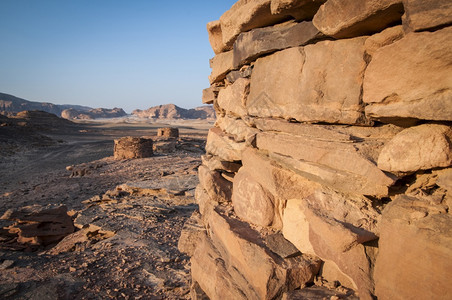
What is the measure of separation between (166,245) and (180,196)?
95.8 inches


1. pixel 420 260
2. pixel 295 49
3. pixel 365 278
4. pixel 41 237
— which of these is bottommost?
pixel 41 237

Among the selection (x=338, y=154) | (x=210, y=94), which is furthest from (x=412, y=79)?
(x=210, y=94)

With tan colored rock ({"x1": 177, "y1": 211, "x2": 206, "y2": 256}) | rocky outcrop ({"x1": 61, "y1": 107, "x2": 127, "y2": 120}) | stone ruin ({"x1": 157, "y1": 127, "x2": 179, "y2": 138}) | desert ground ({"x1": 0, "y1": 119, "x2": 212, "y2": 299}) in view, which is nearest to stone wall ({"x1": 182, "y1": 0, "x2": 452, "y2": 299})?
tan colored rock ({"x1": 177, "y1": 211, "x2": 206, "y2": 256})

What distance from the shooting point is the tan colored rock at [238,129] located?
311 cm

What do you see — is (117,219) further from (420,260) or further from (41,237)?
(420,260)

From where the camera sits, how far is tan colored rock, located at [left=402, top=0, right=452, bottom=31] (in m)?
1.46

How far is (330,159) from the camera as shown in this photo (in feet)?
7.11

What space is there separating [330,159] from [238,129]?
1461 millimetres

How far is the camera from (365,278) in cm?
189

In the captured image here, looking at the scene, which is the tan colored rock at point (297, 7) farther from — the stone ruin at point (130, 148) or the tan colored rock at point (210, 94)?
the stone ruin at point (130, 148)

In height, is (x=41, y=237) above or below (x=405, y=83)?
below

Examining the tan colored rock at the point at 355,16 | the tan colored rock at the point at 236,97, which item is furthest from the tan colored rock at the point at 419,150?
the tan colored rock at the point at 236,97

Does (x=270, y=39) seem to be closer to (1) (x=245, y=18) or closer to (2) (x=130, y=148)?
(1) (x=245, y=18)

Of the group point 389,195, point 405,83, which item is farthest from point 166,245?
point 405,83
